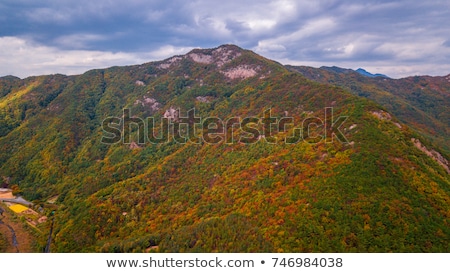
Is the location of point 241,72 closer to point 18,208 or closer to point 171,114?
point 171,114

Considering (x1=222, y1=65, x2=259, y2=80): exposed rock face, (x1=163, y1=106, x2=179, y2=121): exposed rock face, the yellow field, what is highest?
(x1=222, y1=65, x2=259, y2=80): exposed rock face

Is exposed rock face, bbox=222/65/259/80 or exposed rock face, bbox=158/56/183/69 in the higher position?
exposed rock face, bbox=158/56/183/69

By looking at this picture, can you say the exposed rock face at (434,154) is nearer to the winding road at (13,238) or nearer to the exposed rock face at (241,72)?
the exposed rock face at (241,72)

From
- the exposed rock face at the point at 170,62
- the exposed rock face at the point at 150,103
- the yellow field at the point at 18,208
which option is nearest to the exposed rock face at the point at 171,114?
the exposed rock face at the point at 150,103

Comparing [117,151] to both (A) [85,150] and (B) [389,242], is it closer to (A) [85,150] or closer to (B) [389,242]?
(A) [85,150]

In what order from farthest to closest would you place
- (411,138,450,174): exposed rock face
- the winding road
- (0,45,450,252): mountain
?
the winding road
(411,138,450,174): exposed rock face
(0,45,450,252): mountain

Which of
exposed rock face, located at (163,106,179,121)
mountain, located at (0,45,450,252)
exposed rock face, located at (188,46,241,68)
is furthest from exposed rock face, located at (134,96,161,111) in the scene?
exposed rock face, located at (188,46,241,68)

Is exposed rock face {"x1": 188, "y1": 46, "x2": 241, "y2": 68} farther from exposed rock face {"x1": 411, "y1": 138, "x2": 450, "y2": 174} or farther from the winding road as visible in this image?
the winding road

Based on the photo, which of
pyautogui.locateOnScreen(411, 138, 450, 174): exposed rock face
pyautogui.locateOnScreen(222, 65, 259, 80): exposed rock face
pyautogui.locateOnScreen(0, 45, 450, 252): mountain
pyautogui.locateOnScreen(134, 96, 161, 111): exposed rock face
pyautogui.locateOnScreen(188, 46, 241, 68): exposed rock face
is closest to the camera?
pyautogui.locateOnScreen(0, 45, 450, 252): mountain
